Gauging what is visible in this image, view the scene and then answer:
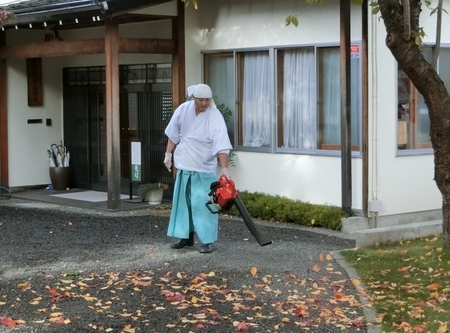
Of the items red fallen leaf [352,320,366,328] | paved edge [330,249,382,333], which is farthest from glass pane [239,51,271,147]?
red fallen leaf [352,320,366,328]

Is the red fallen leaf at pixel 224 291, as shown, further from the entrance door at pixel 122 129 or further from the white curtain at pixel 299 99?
the entrance door at pixel 122 129

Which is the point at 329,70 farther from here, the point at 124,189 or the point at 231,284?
the point at 231,284

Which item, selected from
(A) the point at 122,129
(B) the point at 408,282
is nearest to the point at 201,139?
(B) the point at 408,282

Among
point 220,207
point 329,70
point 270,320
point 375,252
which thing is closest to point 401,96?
point 329,70

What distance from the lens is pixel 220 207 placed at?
31.4 feet

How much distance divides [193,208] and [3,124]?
26.2 ft

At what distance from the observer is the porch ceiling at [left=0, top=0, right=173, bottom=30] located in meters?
13.3

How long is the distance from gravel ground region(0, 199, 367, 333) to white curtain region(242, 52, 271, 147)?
2.92 metres

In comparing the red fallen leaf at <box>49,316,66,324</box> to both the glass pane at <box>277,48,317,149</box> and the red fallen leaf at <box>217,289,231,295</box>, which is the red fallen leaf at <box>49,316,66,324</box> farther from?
the glass pane at <box>277,48,317,149</box>

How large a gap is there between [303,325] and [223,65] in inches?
346

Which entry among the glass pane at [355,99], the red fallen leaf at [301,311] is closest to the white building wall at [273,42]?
the glass pane at [355,99]

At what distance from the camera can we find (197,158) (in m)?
9.95

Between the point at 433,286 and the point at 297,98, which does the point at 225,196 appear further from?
the point at 297,98

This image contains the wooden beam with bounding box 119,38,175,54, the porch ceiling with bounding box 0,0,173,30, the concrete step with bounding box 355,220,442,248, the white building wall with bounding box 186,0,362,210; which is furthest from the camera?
the wooden beam with bounding box 119,38,175,54
